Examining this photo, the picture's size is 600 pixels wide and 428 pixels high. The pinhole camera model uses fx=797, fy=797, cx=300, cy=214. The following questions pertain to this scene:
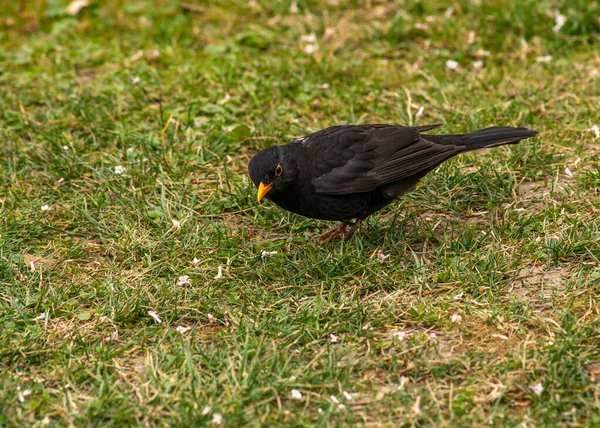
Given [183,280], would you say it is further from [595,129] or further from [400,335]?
[595,129]

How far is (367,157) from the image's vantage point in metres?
5.73

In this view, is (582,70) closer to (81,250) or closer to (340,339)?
(340,339)

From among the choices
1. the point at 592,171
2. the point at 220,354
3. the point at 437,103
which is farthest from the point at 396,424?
the point at 437,103

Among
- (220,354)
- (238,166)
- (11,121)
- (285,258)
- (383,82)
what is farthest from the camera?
(383,82)

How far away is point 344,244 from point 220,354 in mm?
1569

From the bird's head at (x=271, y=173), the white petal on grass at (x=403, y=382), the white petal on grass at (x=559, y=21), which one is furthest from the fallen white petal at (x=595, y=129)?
the white petal on grass at (x=403, y=382)

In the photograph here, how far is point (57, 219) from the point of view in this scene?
Answer: 6035 mm

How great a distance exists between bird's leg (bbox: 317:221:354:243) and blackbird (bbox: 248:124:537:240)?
0.13 meters

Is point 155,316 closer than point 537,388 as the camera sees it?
No

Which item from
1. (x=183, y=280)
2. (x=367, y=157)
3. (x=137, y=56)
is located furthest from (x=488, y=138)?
(x=137, y=56)

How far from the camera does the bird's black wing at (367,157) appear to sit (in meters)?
5.63

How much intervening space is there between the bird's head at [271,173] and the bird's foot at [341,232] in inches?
23.9

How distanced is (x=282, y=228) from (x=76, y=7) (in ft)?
15.4

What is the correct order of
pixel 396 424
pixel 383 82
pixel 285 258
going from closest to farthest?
pixel 396 424, pixel 285 258, pixel 383 82
